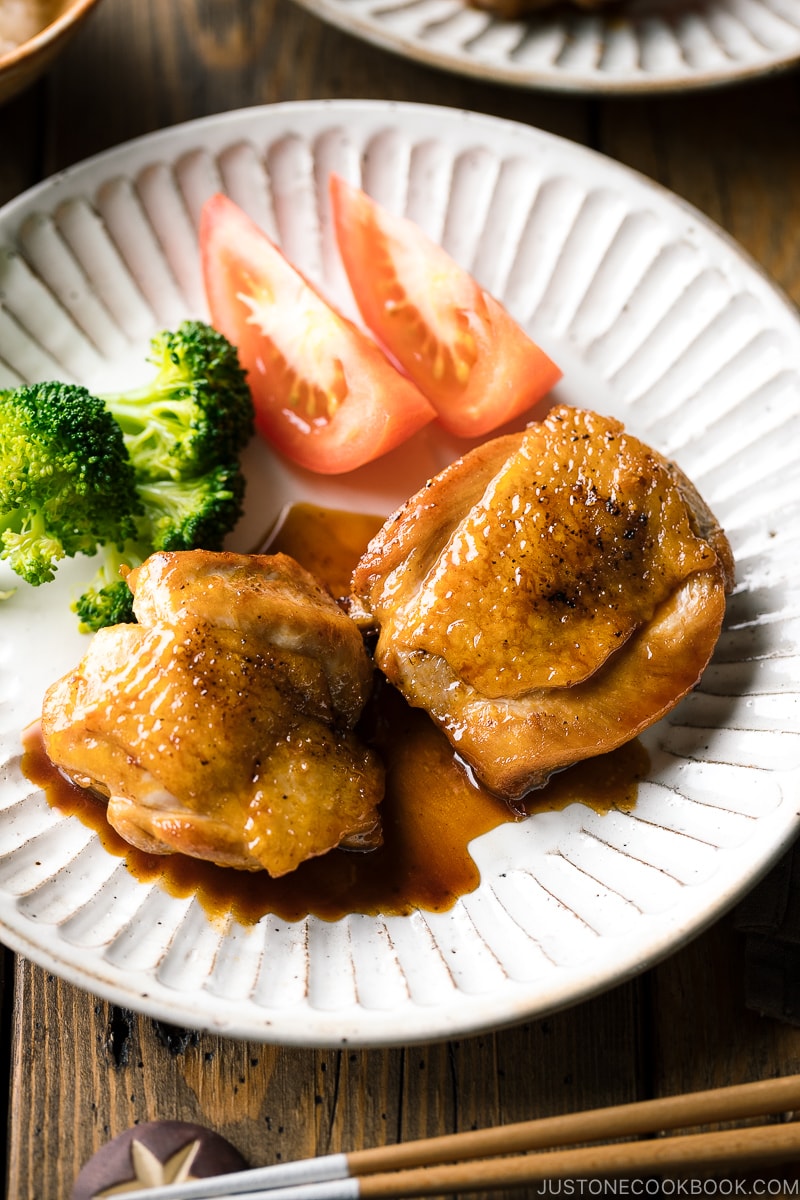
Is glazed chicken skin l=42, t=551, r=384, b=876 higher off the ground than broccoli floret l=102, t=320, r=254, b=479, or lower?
lower

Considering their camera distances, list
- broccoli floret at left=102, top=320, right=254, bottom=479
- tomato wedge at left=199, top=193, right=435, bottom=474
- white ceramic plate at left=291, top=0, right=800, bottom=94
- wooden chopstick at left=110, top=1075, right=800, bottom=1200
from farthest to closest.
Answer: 1. white ceramic plate at left=291, top=0, right=800, bottom=94
2. tomato wedge at left=199, top=193, right=435, bottom=474
3. broccoli floret at left=102, top=320, right=254, bottom=479
4. wooden chopstick at left=110, top=1075, right=800, bottom=1200

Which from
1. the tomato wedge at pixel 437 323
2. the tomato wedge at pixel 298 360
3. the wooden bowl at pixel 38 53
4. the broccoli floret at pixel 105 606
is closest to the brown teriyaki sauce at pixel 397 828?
the broccoli floret at pixel 105 606

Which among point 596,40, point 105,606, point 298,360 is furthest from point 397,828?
point 596,40

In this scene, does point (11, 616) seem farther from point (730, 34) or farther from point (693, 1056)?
point (730, 34)

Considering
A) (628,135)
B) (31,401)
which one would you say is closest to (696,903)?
(31,401)

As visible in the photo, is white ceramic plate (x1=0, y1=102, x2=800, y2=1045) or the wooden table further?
the wooden table

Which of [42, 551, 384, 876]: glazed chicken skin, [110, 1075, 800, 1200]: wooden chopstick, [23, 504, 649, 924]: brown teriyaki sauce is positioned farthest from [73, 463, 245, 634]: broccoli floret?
[110, 1075, 800, 1200]: wooden chopstick

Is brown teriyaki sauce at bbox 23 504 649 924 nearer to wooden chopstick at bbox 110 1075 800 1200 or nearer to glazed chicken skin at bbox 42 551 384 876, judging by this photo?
glazed chicken skin at bbox 42 551 384 876

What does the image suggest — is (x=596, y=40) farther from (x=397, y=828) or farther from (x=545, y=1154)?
(x=545, y=1154)
